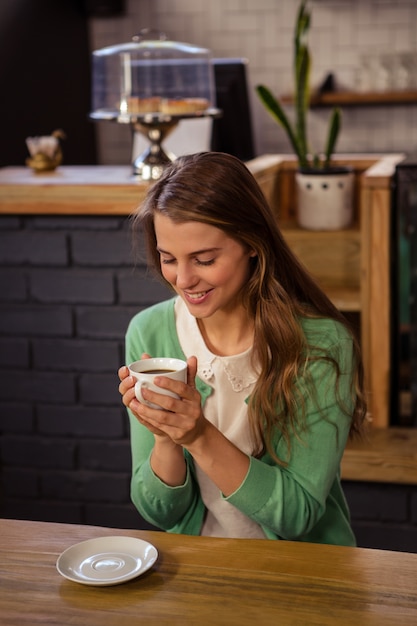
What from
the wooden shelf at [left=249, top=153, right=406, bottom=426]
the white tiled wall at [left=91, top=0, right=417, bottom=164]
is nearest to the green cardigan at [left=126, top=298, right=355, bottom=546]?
the wooden shelf at [left=249, top=153, right=406, bottom=426]

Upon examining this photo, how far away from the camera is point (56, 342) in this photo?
9.34ft

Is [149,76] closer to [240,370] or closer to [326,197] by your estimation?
[326,197]

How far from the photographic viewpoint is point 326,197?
10.4 feet

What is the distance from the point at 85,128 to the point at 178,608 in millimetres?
5191

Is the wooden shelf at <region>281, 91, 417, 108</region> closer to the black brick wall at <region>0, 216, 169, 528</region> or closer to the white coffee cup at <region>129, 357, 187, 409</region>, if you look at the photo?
the black brick wall at <region>0, 216, 169, 528</region>

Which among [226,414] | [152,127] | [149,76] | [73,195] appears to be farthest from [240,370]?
[149,76]

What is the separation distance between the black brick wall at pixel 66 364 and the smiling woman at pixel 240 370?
94 cm

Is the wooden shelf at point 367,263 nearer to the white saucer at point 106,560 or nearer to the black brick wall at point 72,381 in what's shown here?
the black brick wall at point 72,381

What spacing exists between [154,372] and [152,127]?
1561 millimetres

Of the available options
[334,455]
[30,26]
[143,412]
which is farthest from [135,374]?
[30,26]

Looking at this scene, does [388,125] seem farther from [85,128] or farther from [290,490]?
[290,490]

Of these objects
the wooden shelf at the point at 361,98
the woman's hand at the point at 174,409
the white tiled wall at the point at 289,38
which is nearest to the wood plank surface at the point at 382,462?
the woman's hand at the point at 174,409

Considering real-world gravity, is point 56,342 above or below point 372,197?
below

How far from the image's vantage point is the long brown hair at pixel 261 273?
1.57 meters
